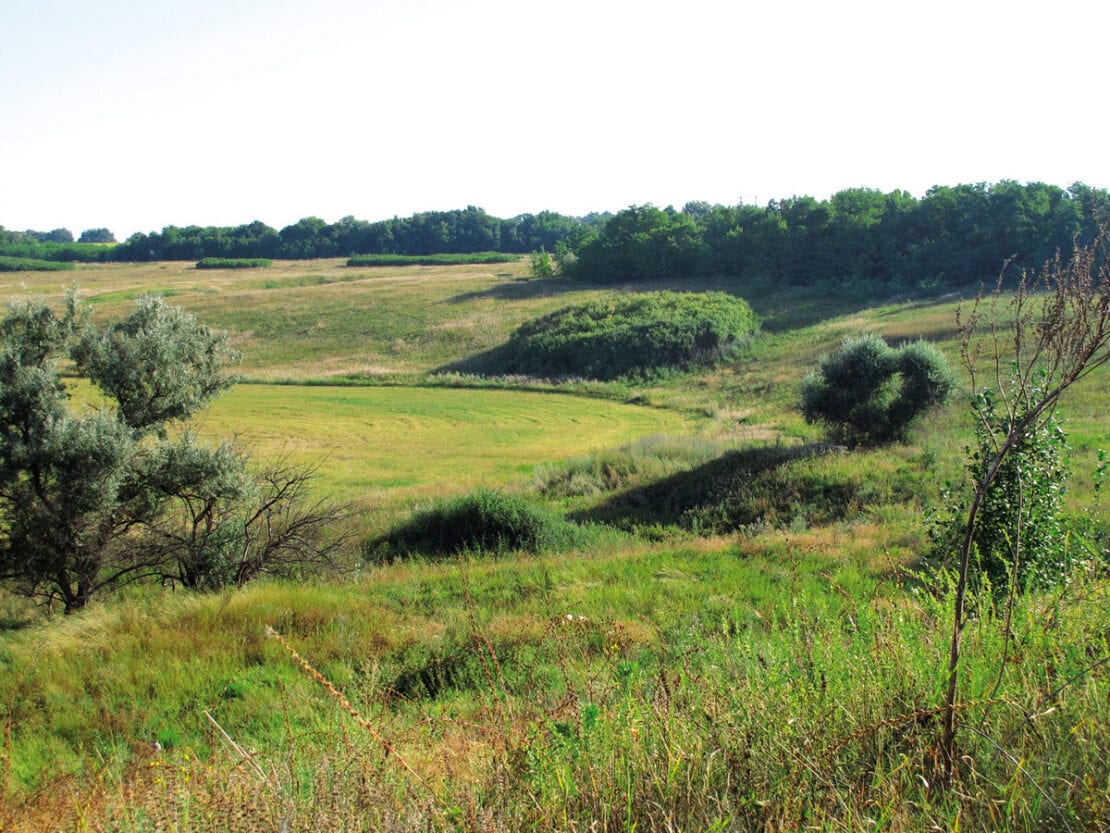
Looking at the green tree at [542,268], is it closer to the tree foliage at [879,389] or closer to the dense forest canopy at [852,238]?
the dense forest canopy at [852,238]

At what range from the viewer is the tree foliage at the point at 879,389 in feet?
70.1

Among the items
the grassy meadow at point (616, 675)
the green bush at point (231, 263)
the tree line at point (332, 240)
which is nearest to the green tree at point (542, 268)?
the tree line at point (332, 240)

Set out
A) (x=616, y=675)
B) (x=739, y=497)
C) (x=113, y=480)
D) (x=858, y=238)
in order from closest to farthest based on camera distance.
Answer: (x=616, y=675) < (x=113, y=480) < (x=739, y=497) < (x=858, y=238)

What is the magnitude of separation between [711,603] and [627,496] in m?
11.0

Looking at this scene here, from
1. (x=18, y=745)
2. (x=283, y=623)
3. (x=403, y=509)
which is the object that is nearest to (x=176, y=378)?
(x=403, y=509)

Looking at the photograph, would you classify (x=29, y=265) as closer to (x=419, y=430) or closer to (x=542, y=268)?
(x=542, y=268)

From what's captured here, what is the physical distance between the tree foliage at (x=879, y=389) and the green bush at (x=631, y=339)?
25.8 meters

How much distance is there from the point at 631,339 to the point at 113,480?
40.5 m

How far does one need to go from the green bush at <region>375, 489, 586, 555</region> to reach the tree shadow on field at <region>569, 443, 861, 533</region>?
2064 millimetres

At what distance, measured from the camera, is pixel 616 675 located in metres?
4.20

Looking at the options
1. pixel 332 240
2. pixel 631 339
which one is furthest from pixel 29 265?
pixel 631 339

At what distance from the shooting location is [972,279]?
193 feet

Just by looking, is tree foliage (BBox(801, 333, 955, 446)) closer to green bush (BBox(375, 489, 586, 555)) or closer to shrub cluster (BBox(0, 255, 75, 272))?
green bush (BBox(375, 489, 586, 555))

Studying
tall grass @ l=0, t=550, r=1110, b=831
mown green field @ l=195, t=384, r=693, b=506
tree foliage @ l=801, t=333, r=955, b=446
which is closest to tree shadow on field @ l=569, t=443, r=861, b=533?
tree foliage @ l=801, t=333, r=955, b=446
